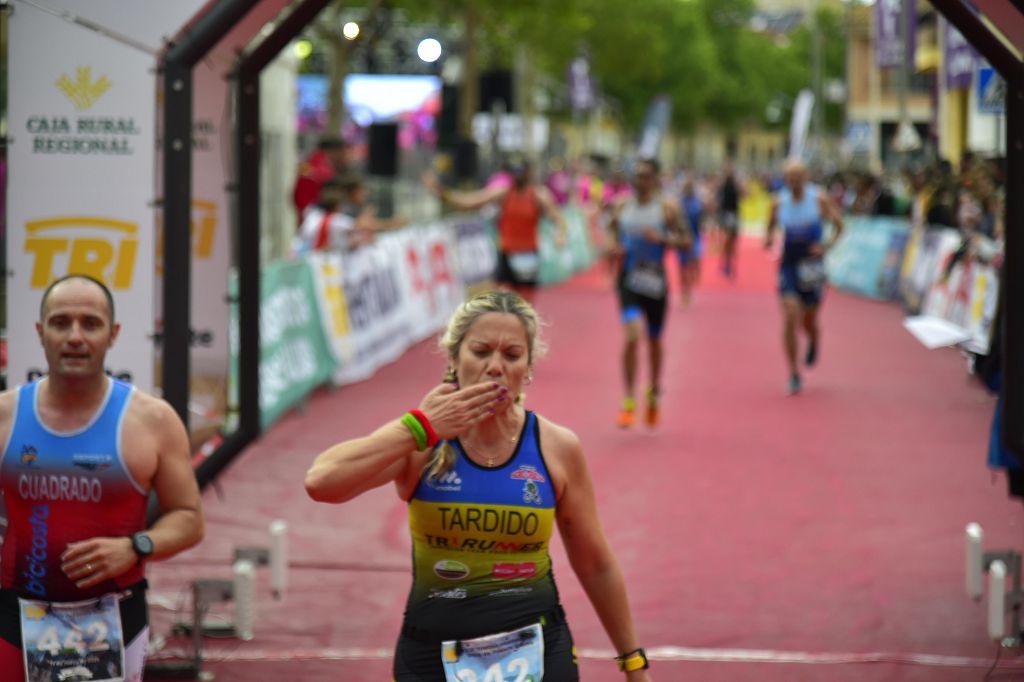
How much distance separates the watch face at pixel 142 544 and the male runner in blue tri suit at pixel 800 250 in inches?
410

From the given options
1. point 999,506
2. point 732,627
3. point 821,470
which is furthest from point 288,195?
point 732,627

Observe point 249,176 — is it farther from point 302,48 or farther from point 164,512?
point 302,48

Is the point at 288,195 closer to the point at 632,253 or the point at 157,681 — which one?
the point at 632,253

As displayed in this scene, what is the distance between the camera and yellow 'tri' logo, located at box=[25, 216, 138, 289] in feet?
20.1

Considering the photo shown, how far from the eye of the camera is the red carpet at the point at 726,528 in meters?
7.12

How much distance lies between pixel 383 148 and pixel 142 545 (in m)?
20.8

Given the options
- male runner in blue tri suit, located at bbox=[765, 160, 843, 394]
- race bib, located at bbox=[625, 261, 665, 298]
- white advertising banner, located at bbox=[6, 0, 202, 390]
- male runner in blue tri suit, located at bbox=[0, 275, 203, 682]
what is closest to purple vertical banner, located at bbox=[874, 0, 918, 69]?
male runner in blue tri suit, located at bbox=[765, 160, 843, 394]

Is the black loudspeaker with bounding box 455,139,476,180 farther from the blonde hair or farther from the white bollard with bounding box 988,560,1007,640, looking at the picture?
the blonde hair

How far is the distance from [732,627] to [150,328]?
2915mm

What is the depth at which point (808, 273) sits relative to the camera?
14.7 metres

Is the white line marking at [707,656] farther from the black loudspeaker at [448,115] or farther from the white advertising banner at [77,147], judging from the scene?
the black loudspeaker at [448,115]

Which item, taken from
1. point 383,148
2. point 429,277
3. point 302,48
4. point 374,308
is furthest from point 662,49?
point 374,308

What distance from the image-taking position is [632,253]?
42.2 ft

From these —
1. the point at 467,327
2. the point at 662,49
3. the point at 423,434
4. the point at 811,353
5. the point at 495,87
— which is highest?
the point at 662,49
